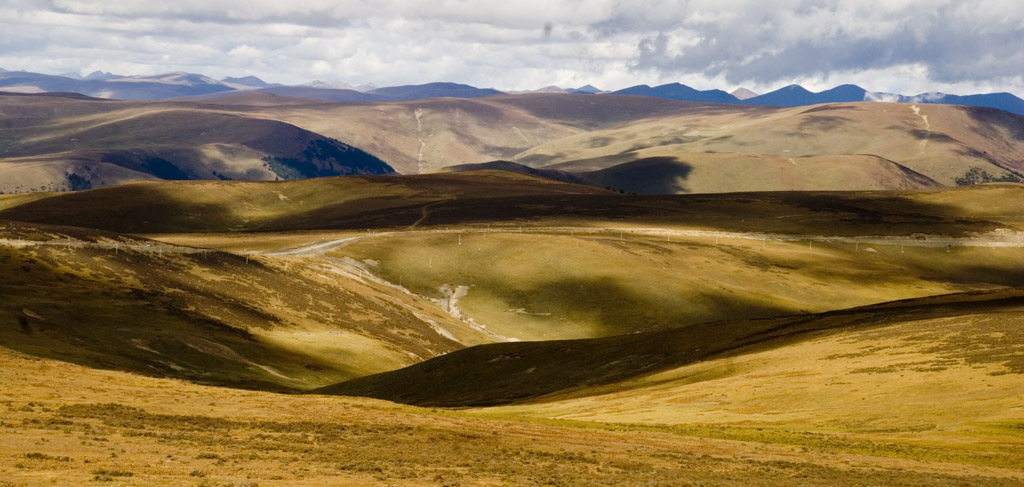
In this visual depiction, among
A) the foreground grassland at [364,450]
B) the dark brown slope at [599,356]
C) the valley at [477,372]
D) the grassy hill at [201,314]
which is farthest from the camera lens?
the grassy hill at [201,314]

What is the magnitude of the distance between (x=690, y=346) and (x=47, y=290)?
6799cm

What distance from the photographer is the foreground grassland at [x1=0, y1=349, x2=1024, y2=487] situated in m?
38.0

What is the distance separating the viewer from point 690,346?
93.1 meters

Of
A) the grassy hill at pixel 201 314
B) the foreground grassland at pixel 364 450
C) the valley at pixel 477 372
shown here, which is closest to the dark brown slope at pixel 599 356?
the valley at pixel 477 372

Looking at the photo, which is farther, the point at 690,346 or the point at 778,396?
the point at 690,346

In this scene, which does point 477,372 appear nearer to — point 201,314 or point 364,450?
point 201,314

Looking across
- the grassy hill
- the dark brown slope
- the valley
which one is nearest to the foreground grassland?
the valley

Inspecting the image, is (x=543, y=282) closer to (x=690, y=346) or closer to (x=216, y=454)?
(x=690, y=346)

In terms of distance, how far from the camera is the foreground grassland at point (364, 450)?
38031 millimetres

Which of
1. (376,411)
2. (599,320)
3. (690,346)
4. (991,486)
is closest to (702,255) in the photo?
(599,320)

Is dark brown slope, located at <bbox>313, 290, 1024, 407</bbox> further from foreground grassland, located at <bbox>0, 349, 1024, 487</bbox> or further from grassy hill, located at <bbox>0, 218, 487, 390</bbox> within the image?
foreground grassland, located at <bbox>0, 349, 1024, 487</bbox>

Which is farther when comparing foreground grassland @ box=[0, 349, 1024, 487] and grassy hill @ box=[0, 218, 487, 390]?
grassy hill @ box=[0, 218, 487, 390]

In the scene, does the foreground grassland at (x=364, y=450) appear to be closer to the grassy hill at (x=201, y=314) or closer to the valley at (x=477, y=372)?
the valley at (x=477, y=372)

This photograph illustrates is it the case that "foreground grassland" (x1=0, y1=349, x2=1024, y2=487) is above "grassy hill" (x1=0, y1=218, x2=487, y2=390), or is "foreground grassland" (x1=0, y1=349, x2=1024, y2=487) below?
above
